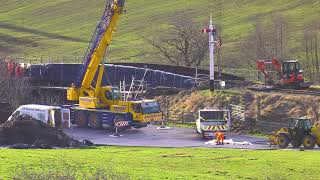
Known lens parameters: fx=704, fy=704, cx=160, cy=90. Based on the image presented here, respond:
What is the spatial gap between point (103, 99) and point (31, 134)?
13010 mm

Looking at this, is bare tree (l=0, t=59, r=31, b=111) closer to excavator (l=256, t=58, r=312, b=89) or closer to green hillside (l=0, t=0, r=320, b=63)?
excavator (l=256, t=58, r=312, b=89)

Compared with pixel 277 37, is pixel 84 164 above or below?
below

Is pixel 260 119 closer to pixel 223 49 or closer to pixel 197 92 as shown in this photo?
pixel 197 92

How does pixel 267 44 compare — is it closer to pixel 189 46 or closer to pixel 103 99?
pixel 189 46

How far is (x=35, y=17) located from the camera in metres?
154

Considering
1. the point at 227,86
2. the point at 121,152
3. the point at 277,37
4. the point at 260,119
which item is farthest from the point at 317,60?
the point at 121,152

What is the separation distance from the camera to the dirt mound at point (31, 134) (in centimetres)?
3972

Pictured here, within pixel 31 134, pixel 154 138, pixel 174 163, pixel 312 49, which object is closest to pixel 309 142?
pixel 174 163

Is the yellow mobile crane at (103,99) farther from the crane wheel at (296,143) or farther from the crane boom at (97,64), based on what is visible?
the crane wheel at (296,143)

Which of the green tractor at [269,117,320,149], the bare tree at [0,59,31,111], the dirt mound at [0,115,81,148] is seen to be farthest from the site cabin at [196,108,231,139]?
the bare tree at [0,59,31,111]

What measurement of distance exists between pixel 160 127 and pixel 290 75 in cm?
1172

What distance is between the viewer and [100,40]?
52.3m

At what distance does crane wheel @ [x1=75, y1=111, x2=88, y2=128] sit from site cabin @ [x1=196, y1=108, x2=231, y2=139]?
952cm

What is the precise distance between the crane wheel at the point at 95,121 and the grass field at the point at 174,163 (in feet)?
40.1
